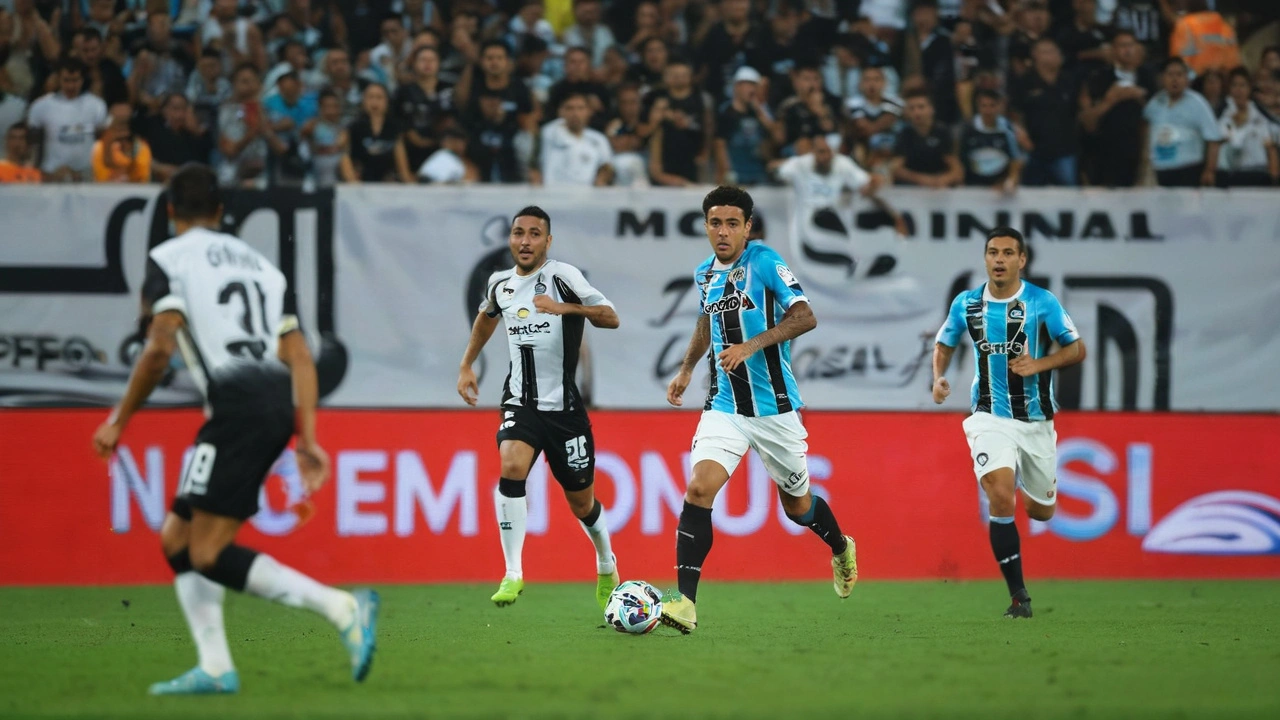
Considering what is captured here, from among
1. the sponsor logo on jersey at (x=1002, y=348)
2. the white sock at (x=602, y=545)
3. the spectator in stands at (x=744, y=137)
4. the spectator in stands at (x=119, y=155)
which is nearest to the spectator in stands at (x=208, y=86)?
the spectator in stands at (x=119, y=155)

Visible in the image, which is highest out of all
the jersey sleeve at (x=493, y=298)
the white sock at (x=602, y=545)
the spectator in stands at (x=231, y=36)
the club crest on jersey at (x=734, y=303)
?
the spectator in stands at (x=231, y=36)

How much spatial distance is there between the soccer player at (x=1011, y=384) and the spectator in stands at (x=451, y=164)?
612cm

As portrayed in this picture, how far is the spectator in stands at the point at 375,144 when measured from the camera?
1429 cm

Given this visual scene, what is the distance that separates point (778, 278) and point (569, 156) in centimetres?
642

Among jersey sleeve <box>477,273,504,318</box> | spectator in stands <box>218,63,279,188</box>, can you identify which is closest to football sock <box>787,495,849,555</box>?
jersey sleeve <box>477,273,504,318</box>

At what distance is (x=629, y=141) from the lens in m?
14.7

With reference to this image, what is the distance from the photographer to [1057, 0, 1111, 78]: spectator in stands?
50.9 ft

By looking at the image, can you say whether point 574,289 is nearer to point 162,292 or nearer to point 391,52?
point 162,292

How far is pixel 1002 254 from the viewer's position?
30.8 feet

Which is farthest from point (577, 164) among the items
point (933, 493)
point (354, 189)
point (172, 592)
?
point (172, 592)

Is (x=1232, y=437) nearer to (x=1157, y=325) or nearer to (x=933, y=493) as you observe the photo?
(x=1157, y=325)

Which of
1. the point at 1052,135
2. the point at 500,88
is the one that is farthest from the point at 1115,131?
the point at 500,88

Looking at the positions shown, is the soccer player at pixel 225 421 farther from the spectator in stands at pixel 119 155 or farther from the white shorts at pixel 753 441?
the spectator in stands at pixel 119 155

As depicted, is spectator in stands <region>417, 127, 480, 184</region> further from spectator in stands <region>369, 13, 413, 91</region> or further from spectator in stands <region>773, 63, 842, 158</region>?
spectator in stands <region>773, 63, 842, 158</region>
